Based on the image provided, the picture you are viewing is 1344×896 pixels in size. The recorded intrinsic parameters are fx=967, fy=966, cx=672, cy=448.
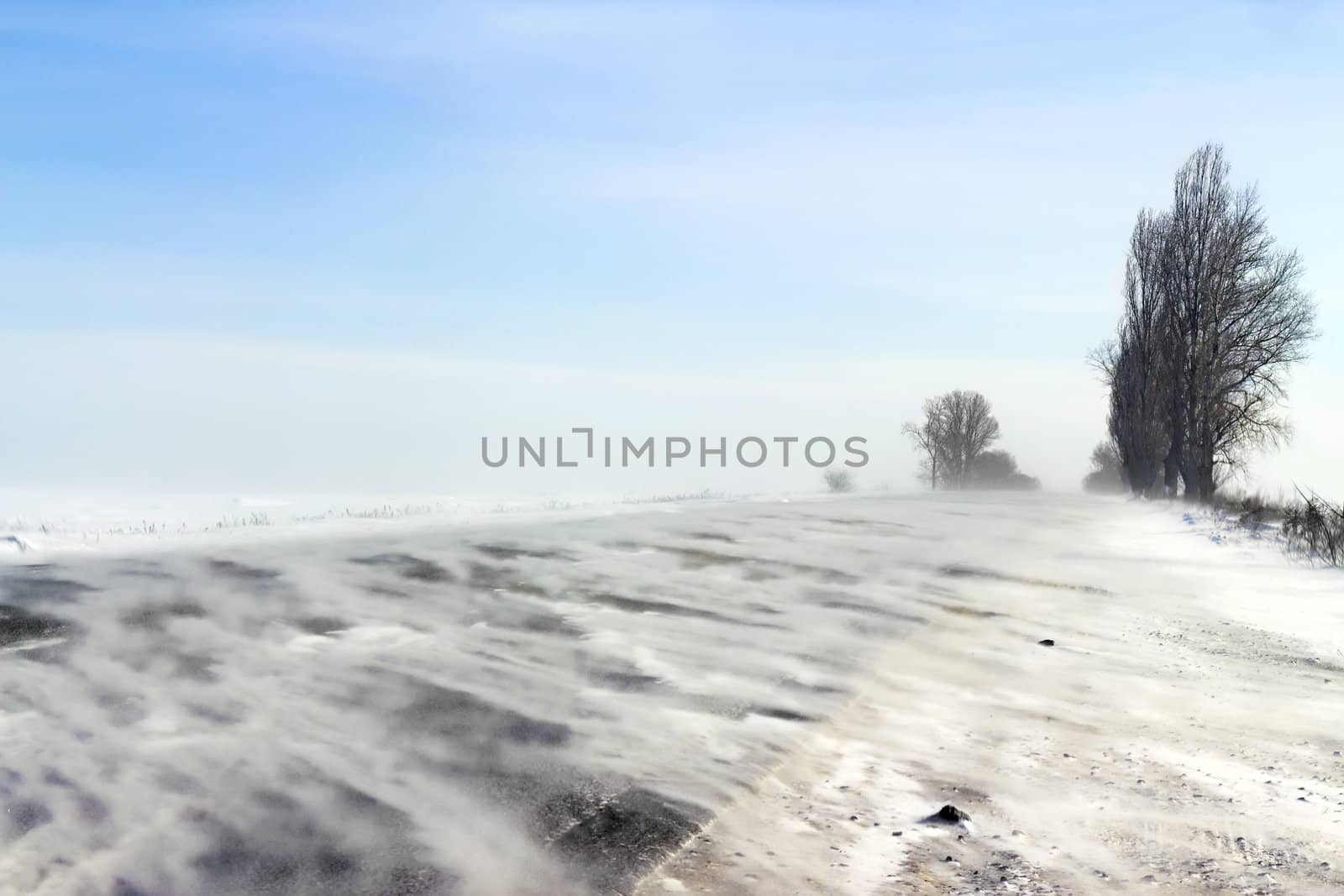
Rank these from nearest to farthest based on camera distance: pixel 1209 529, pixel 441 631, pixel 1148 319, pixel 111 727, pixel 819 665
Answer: pixel 111 727 → pixel 819 665 → pixel 441 631 → pixel 1209 529 → pixel 1148 319

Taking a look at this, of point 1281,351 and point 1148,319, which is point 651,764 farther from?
point 1148,319

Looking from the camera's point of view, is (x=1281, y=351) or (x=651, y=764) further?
(x=1281, y=351)

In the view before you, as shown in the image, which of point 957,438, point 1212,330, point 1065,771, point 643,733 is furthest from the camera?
point 957,438

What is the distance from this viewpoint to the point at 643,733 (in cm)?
379

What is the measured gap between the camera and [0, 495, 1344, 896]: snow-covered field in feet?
8.96

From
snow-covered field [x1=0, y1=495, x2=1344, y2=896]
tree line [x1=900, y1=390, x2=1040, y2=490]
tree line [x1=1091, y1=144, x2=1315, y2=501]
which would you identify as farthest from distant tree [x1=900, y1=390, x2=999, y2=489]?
snow-covered field [x1=0, y1=495, x2=1344, y2=896]

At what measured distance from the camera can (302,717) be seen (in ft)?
12.7

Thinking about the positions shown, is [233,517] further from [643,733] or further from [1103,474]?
[1103,474]

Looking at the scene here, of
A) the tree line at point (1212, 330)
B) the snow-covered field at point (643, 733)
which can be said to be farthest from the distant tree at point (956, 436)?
the snow-covered field at point (643, 733)

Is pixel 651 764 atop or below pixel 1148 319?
below

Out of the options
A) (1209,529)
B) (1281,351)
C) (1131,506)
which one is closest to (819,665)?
(1209,529)

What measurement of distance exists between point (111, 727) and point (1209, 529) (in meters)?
16.0

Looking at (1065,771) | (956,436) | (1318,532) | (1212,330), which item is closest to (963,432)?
(956,436)

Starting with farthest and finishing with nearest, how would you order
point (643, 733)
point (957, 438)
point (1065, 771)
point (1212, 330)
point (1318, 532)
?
point (957, 438) → point (1212, 330) → point (1318, 532) → point (643, 733) → point (1065, 771)
